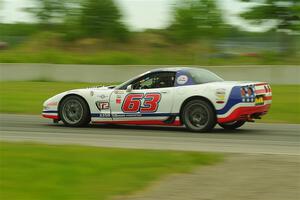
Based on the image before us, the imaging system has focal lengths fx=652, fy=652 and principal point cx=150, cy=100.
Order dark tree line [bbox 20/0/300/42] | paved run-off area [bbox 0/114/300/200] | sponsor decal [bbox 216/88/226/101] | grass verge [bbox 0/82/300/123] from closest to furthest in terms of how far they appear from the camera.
Answer: paved run-off area [bbox 0/114/300/200]
sponsor decal [bbox 216/88/226/101]
grass verge [bbox 0/82/300/123]
dark tree line [bbox 20/0/300/42]

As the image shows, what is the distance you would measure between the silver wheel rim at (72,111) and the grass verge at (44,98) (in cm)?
501

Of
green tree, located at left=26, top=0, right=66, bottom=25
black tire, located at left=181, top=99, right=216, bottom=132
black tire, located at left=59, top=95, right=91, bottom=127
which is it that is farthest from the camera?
green tree, located at left=26, top=0, right=66, bottom=25

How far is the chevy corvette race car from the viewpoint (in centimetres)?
1248

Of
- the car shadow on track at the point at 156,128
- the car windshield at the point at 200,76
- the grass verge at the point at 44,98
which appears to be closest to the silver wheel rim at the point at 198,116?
the car shadow on track at the point at 156,128

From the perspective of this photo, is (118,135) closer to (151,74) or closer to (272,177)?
(151,74)

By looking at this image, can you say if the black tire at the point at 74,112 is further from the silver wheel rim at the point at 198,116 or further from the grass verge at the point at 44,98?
the grass verge at the point at 44,98

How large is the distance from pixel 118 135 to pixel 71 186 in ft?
18.1

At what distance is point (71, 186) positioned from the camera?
671cm

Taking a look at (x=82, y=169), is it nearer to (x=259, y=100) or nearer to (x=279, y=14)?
(x=259, y=100)

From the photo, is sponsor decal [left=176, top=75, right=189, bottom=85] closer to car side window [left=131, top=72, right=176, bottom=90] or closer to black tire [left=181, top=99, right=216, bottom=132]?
car side window [left=131, top=72, right=176, bottom=90]

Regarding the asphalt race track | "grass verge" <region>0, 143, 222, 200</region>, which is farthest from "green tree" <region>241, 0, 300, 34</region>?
"grass verge" <region>0, 143, 222, 200</region>

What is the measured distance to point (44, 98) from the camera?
2208cm

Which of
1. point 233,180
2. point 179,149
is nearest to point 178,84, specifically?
point 179,149

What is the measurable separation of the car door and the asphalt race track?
331mm
